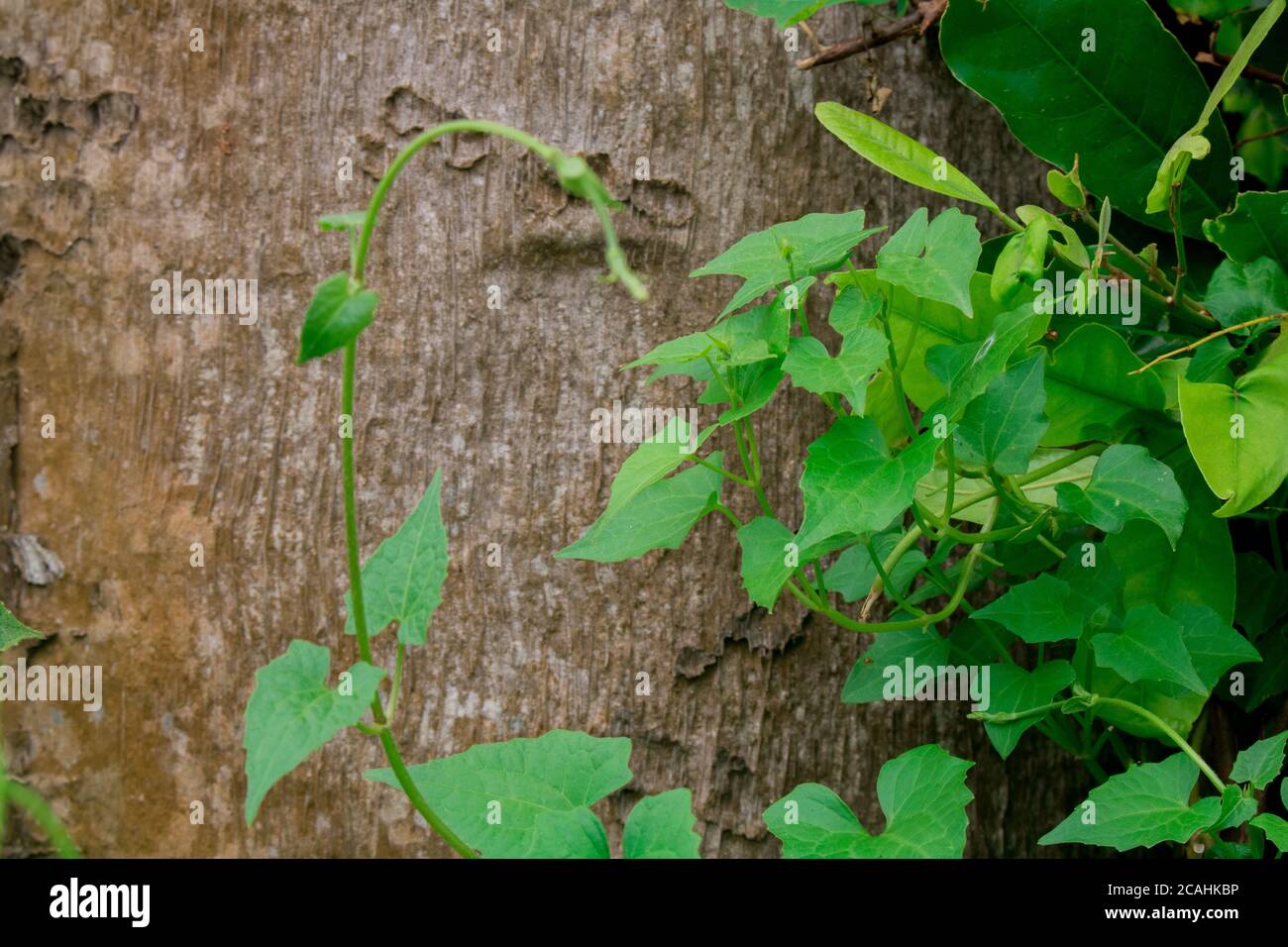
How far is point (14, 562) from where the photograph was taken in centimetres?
151

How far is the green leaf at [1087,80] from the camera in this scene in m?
1.38

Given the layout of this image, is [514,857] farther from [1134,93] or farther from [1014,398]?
[1134,93]

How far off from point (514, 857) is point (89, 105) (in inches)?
46.7

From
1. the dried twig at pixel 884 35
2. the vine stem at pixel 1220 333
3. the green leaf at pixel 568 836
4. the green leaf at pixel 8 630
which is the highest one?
the dried twig at pixel 884 35

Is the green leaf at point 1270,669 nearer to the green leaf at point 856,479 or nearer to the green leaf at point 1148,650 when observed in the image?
the green leaf at point 1148,650

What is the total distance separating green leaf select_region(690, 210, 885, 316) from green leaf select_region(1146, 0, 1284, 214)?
38cm

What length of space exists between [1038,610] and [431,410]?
0.76 metres

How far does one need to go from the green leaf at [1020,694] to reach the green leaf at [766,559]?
0.96 ft

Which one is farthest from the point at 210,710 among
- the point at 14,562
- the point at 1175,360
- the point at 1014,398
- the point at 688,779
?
the point at 1175,360

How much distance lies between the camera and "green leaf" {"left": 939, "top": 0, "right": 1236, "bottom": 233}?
1.38 m

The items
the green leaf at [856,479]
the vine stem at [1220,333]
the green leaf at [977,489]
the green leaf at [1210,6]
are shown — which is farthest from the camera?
the green leaf at [1210,6]

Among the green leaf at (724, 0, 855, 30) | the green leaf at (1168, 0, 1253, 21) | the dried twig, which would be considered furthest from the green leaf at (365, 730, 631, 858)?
the green leaf at (1168, 0, 1253, 21)

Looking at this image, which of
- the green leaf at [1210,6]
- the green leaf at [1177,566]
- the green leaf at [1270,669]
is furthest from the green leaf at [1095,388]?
the green leaf at [1210,6]

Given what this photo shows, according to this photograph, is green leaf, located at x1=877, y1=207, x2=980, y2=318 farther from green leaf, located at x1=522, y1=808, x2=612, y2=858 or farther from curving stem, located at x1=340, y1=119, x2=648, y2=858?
green leaf, located at x1=522, y1=808, x2=612, y2=858
